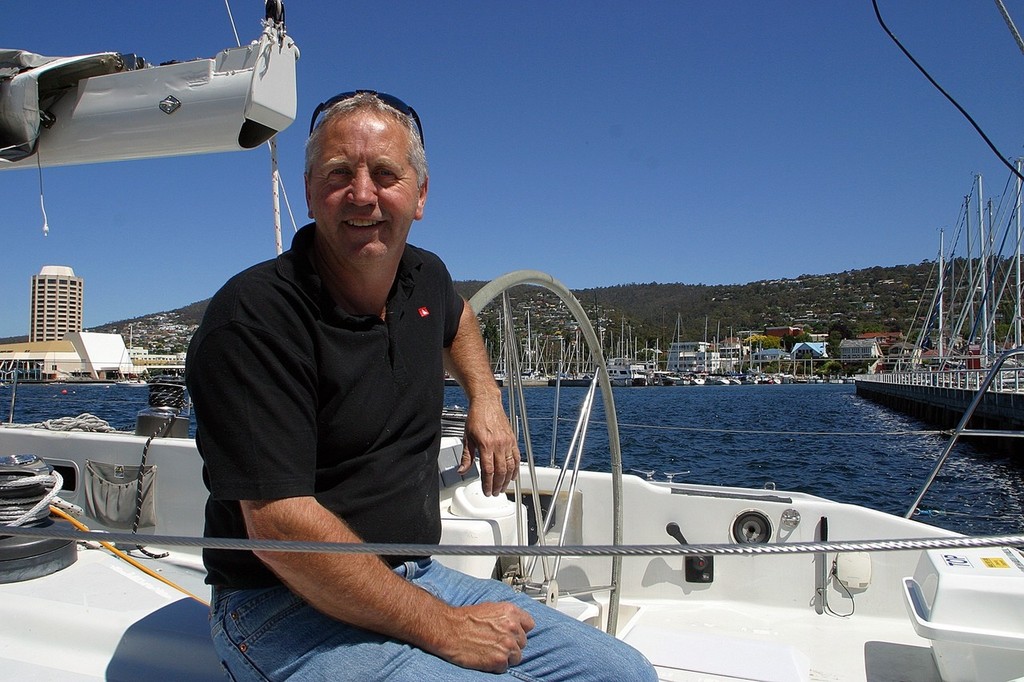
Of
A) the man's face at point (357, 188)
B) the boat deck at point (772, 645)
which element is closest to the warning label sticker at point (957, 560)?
the boat deck at point (772, 645)

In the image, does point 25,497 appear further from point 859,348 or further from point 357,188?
point 859,348

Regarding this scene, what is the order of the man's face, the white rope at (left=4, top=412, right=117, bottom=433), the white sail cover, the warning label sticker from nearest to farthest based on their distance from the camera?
the man's face → the warning label sticker → the white sail cover → the white rope at (left=4, top=412, right=117, bottom=433)

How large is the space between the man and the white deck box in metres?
1.16

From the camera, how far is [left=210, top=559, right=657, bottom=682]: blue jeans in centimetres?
126

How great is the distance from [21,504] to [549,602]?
1800mm

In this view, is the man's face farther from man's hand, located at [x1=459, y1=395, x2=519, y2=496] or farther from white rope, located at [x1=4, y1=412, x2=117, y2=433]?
white rope, located at [x1=4, y1=412, x2=117, y2=433]

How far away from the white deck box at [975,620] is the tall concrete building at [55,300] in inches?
364

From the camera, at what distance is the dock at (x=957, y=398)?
1956 cm

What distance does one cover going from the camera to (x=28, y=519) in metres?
2.38

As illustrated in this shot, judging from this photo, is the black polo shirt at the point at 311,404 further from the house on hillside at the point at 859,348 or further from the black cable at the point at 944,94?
the house on hillside at the point at 859,348

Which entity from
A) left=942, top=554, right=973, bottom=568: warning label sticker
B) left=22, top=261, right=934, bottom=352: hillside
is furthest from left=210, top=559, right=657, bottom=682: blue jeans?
left=22, top=261, right=934, bottom=352: hillside

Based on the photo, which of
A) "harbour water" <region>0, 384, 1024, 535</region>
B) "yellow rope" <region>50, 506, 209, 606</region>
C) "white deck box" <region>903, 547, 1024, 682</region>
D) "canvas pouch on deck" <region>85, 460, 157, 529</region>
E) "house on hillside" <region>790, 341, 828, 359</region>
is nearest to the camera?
"white deck box" <region>903, 547, 1024, 682</region>

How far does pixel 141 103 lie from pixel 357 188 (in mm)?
2308

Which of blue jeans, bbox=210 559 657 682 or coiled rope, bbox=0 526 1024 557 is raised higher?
coiled rope, bbox=0 526 1024 557
